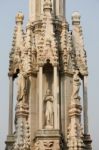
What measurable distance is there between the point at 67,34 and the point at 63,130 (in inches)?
156

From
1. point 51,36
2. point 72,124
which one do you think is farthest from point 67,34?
point 72,124

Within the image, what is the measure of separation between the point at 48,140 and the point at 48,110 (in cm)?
118

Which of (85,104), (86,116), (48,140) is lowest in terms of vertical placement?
(48,140)

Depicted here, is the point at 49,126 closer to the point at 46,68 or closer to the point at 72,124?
the point at 72,124

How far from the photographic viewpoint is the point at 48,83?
21141 millimetres

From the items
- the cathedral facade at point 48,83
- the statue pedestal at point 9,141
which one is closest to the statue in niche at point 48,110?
the cathedral facade at point 48,83

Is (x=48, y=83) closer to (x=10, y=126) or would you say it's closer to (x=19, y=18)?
(x=10, y=126)

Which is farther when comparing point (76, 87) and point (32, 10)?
point (32, 10)

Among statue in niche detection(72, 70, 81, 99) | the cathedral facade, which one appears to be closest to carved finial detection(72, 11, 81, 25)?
the cathedral facade

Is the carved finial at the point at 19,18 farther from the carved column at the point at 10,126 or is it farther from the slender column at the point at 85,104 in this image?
the slender column at the point at 85,104

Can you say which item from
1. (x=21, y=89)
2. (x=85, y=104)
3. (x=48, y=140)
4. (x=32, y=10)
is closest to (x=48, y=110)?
(x=48, y=140)

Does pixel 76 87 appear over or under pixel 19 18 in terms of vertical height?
under

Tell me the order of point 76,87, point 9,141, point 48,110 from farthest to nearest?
point 9,141
point 76,87
point 48,110

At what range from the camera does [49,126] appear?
2022cm
